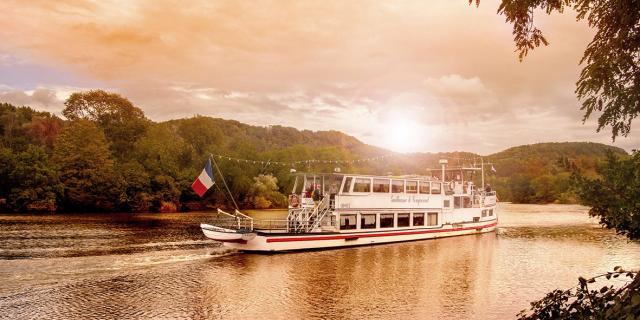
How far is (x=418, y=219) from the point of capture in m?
42.5

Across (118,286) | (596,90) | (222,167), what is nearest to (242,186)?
(222,167)

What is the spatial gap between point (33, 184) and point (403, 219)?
56860 mm

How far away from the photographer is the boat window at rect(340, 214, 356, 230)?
119ft

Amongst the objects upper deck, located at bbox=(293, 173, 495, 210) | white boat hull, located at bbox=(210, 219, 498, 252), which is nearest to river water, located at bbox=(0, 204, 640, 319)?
white boat hull, located at bbox=(210, 219, 498, 252)

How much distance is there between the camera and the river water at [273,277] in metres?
A: 19.3

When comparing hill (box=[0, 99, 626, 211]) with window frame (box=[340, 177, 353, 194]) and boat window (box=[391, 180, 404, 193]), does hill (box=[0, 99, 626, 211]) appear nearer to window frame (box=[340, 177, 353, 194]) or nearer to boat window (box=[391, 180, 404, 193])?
boat window (box=[391, 180, 404, 193])

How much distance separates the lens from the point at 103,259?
2872 cm

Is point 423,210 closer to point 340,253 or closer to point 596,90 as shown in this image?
point 340,253

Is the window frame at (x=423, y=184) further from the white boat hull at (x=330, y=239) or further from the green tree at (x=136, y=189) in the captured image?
the green tree at (x=136, y=189)

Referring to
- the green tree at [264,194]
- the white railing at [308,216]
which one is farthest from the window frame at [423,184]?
the green tree at [264,194]

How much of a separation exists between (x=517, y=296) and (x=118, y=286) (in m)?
19.3

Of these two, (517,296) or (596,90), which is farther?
(517,296)

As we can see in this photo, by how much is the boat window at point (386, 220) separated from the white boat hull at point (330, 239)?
1.93 feet

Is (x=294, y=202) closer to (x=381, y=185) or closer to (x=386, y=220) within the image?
(x=381, y=185)
